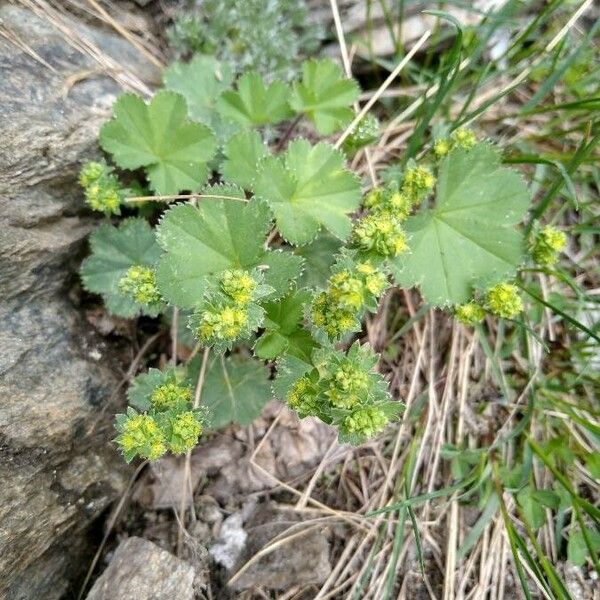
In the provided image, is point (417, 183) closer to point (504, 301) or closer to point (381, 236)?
point (381, 236)

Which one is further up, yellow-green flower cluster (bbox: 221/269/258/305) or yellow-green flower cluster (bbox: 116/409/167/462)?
yellow-green flower cluster (bbox: 221/269/258/305)

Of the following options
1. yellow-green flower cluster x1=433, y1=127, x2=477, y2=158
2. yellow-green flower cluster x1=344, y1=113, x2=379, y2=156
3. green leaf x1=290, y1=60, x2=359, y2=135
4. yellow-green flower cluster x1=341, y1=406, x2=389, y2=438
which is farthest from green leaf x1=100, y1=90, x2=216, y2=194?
yellow-green flower cluster x1=341, y1=406, x2=389, y2=438

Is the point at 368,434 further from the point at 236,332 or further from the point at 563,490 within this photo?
the point at 563,490

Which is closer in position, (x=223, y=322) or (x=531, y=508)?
(x=223, y=322)

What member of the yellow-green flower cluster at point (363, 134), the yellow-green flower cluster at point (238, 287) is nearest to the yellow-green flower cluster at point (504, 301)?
the yellow-green flower cluster at point (363, 134)

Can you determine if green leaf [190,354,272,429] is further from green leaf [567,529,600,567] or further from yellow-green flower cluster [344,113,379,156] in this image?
green leaf [567,529,600,567]

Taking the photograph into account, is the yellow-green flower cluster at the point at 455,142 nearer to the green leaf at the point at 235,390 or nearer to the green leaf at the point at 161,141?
the green leaf at the point at 161,141

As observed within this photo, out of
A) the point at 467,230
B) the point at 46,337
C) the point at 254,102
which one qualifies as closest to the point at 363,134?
the point at 254,102
